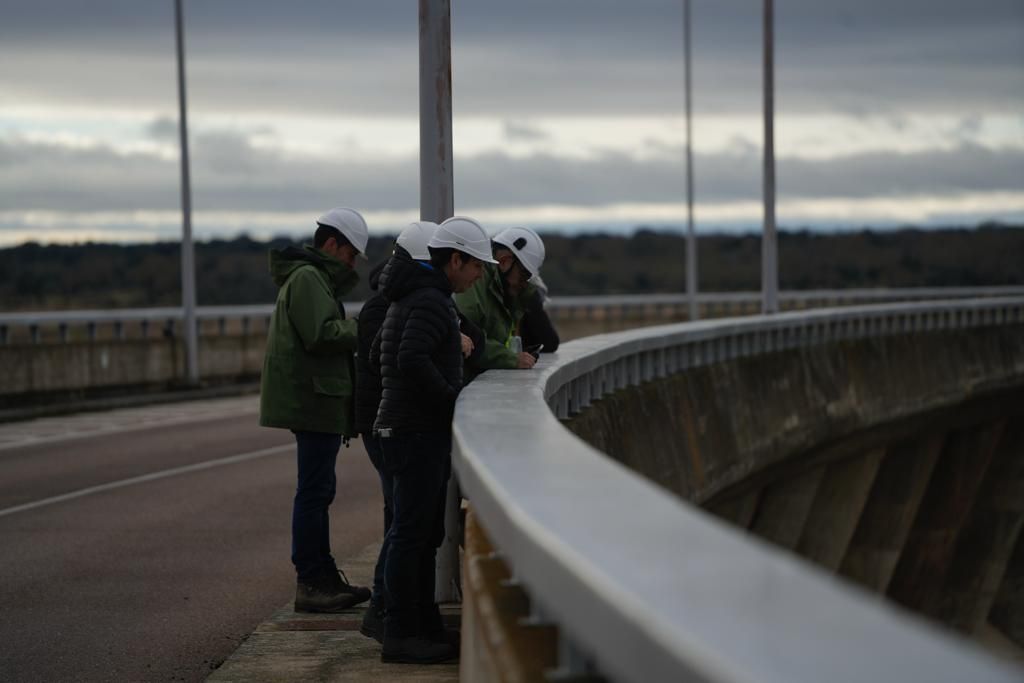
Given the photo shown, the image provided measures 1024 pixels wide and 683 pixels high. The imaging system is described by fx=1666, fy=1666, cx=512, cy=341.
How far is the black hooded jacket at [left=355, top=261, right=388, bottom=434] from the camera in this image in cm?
793

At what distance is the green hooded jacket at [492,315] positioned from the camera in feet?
27.9

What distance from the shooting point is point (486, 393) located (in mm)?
6668

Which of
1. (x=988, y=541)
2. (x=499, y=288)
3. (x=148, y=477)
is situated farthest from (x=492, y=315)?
(x=988, y=541)

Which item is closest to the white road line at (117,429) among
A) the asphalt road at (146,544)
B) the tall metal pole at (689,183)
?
the asphalt road at (146,544)

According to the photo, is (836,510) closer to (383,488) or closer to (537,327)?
(537,327)

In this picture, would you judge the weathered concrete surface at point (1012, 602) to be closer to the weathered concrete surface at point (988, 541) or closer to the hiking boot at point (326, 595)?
the weathered concrete surface at point (988, 541)

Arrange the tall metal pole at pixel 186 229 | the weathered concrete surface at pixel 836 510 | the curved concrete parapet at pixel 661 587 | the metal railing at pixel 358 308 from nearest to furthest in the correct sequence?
the curved concrete parapet at pixel 661 587, the weathered concrete surface at pixel 836 510, the tall metal pole at pixel 186 229, the metal railing at pixel 358 308

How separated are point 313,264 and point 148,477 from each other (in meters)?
8.63

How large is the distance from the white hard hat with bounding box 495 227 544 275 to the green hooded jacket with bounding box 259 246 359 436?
2.78ft

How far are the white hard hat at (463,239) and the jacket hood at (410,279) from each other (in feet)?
0.38

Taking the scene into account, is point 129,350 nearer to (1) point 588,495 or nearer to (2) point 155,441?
(2) point 155,441

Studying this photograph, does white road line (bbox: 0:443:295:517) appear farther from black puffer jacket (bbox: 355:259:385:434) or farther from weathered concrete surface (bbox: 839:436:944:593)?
weathered concrete surface (bbox: 839:436:944:593)

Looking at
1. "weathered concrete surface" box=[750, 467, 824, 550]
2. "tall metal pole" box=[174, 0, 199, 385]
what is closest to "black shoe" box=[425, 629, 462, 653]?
"weathered concrete surface" box=[750, 467, 824, 550]

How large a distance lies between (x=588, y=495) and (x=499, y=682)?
598 millimetres
